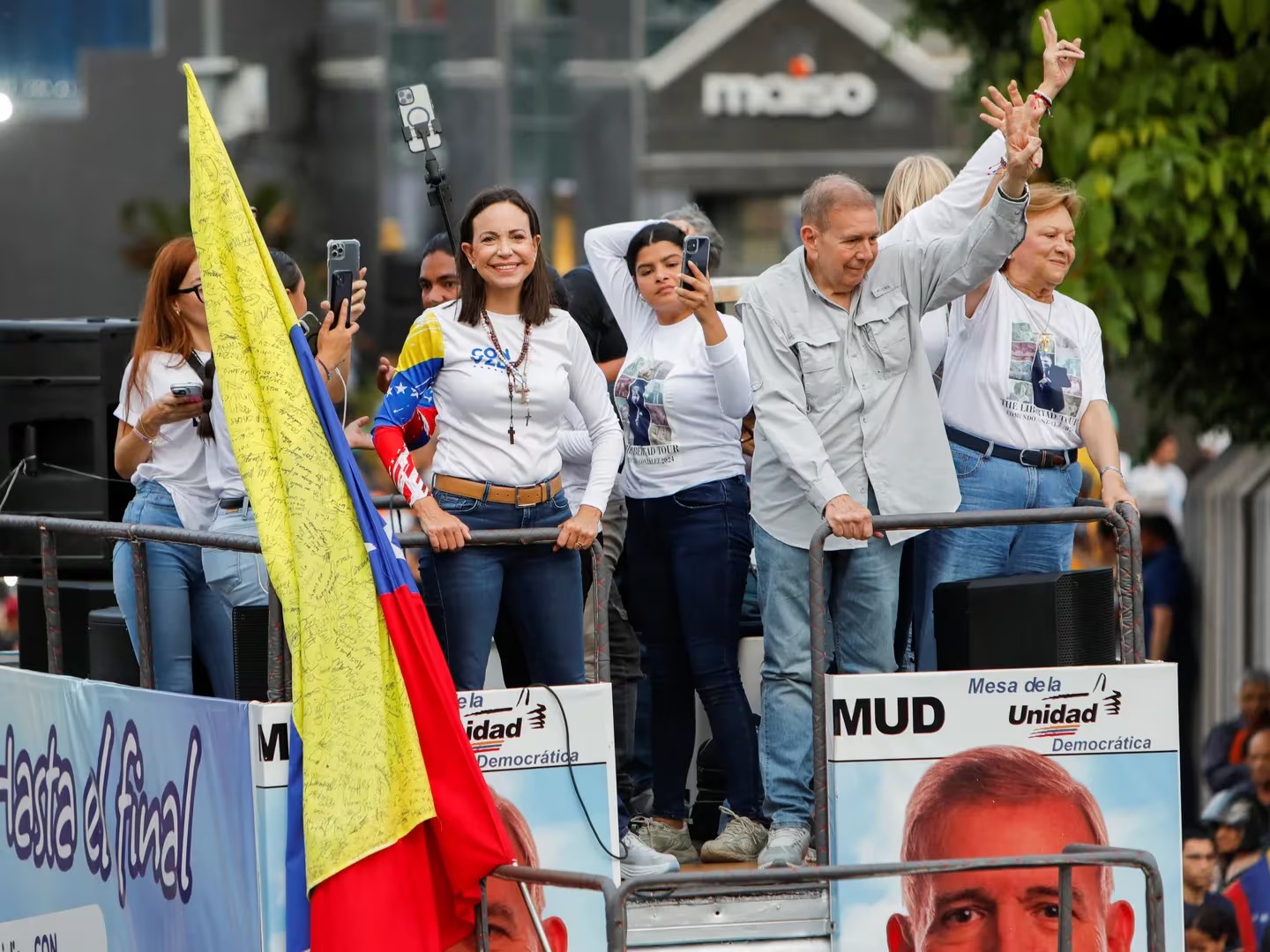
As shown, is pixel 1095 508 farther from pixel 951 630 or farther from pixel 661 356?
pixel 661 356

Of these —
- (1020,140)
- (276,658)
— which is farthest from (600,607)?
(1020,140)

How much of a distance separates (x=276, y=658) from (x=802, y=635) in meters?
1.60

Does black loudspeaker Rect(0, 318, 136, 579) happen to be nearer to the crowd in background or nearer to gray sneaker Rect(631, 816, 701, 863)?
the crowd in background

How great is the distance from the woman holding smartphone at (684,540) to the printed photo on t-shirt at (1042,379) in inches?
33.7

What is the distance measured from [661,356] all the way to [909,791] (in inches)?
66.8

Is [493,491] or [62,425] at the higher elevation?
[62,425]

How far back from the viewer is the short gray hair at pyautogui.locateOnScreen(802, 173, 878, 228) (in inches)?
239

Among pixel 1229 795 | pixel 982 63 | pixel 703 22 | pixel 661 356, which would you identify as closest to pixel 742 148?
pixel 703 22

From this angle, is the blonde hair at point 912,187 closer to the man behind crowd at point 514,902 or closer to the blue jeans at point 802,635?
the blue jeans at point 802,635

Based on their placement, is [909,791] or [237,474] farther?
[237,474]

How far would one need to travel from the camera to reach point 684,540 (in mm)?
6535

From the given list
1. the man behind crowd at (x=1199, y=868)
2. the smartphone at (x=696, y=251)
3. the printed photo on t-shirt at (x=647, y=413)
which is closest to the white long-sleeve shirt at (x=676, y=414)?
the printed photo on t-shirt at (x=647, y=413)

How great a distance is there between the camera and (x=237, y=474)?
21.0ft

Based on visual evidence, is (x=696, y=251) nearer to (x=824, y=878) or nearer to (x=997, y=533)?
(x=997, y=533)
